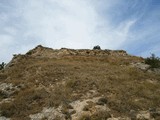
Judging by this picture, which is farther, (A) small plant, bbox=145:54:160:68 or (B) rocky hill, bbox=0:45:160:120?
(A) small plant, bbox=145:54:160:68

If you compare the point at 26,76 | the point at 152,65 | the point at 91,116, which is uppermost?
the point at 152,65

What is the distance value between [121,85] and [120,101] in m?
3.95

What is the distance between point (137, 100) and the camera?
82.1 feet

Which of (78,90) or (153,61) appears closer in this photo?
(78,90)

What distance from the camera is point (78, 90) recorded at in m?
27.4

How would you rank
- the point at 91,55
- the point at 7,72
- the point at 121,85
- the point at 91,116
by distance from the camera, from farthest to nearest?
the point at 91,55, the point at 7,72, the point at 121,85, the point at 91,116

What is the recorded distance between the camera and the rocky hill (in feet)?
75.5

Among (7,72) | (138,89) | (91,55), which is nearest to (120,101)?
(138,89)

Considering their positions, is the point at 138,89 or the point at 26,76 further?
the point at 26,76

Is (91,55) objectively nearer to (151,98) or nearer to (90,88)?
(90,88)

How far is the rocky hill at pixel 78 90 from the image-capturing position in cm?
2300

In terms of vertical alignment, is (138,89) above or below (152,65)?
below

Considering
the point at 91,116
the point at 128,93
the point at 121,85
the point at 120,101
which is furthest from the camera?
the point at 121,85

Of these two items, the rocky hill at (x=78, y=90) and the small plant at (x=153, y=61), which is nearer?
the rocky hill at (x=78, y=90)
